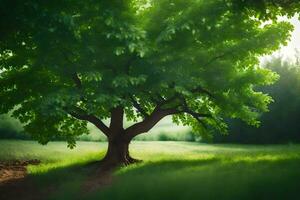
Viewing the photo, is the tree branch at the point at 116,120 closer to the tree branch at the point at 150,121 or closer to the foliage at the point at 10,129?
the tree branch at the point at 150,121

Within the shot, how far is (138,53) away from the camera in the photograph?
17969mm

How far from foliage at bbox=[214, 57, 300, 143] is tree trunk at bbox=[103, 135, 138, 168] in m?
18.8

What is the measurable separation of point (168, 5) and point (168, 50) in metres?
2.59

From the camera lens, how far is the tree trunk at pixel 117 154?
75.3 feet

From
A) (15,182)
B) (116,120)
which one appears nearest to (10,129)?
(15,182)

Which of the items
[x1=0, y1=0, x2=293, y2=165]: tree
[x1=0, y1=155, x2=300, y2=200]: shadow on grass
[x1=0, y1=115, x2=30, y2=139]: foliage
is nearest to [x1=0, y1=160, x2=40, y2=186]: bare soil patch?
[x1=0, y1=155, x2=300, y2=200]: shadow on grass

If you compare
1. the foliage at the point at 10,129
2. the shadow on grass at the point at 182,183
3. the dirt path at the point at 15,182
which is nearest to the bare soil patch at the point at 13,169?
the dirt path at the point at 15,182

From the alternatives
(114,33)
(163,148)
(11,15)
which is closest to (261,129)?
(163,148)

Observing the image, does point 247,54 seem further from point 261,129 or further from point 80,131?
point 261,129

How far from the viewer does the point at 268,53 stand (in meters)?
21.2

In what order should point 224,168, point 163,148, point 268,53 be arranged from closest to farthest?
1. point 224,168
2. point 268,53
3. point 163,148

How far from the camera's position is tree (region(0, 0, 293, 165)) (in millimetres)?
17578

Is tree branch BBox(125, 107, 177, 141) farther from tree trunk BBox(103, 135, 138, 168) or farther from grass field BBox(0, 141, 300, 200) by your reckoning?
grass field BBox(0, 141, 300, 200)

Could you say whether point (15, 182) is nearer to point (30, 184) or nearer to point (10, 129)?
point (30, 184)
